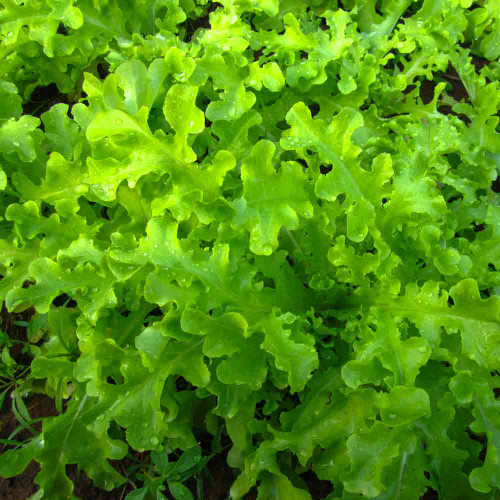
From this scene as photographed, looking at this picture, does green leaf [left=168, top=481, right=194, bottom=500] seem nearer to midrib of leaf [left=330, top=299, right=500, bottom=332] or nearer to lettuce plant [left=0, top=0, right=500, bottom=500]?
lettuce plant [left=0, top=0, right=500, bottom=500]

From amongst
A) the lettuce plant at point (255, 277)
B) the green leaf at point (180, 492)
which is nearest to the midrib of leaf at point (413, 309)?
the lettuce plant at point (255, 277)

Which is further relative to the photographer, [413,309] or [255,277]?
[255,277]

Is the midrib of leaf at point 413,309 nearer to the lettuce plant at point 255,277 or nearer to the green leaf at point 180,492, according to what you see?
the lettuce plant at point 255,277

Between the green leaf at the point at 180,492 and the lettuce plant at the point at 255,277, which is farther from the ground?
the lettuce plant at the point at 255,277

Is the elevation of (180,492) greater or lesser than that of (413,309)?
lesser

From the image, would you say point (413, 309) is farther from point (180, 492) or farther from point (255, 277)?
point (180, 492)

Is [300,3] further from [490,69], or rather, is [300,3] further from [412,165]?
[412,165]

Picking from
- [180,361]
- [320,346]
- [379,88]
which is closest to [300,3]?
[379,88]

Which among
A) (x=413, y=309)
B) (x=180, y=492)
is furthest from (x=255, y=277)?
(x=180, y=492)

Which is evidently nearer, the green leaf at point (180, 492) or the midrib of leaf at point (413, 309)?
the midrib of leaf at point (413, 309)

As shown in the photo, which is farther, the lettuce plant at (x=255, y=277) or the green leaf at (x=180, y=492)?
the green leaf at (x=180, y=492)
